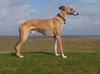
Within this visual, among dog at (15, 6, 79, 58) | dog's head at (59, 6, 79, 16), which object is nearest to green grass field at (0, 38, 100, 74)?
dog at (15, 6, 79, 58)

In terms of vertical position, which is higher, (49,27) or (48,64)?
(49,27)

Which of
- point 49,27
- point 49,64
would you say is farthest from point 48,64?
point 49,27

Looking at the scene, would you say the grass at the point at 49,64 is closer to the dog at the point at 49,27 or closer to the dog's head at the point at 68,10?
the dog at the point at 49,27

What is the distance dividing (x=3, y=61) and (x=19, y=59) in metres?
0.75

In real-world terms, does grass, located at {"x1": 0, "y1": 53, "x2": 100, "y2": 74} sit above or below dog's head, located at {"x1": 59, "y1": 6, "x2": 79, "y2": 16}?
below

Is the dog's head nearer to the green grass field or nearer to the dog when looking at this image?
the dog

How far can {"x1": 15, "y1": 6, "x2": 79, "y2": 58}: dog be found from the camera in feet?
50.0

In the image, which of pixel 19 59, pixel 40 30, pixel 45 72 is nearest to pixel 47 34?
pixel 40 30

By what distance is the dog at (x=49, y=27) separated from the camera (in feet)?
50.0

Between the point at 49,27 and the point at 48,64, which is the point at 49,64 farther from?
the point at 49,27

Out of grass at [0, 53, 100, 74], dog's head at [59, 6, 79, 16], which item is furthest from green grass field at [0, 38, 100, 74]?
dog's head at [59, 6, 79, 16]

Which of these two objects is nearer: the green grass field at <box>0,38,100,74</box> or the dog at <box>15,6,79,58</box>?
the green grass field at <box>0,38,100,74</box>

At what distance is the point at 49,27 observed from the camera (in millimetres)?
15766

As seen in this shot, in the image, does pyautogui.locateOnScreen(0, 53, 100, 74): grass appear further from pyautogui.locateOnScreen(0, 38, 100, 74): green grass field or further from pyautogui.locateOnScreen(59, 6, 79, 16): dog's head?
pyautogui.locateOnScreen(59, 6, 79, 16): dog's head
